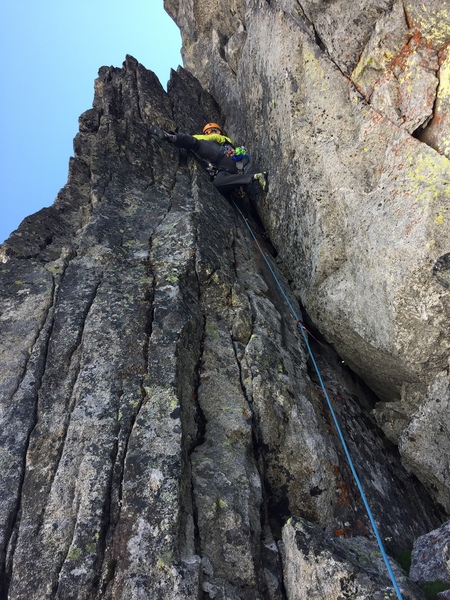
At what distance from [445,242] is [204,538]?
6094 millimetres

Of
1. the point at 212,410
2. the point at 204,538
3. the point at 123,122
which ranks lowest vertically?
the point at 204,538

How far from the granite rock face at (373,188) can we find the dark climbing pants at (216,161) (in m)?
1.17

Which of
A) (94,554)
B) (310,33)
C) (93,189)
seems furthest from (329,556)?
(310,33)

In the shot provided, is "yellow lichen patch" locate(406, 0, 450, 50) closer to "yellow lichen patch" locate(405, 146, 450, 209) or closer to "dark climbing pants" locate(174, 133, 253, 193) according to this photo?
"yellow lichen patch" locate(405, 146, 450, 209)

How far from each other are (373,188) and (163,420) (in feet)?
20.7

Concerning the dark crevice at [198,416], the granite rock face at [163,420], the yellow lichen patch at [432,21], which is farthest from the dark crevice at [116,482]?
the yellow lichen patch at [432,21]

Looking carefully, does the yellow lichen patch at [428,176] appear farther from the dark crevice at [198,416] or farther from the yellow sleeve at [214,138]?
the yellow sleeve at [214,138]

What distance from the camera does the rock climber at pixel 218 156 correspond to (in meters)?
14.4

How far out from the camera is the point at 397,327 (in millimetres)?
8406

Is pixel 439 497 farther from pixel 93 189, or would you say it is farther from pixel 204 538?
pixel 93 189

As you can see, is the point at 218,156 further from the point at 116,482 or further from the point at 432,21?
the point at 116,482

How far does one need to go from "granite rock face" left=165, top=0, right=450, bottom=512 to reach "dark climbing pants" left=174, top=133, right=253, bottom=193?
3.84 ft

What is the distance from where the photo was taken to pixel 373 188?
961 cm

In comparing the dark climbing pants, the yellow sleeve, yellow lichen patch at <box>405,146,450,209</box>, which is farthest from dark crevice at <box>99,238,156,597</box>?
the yellow sleeve
